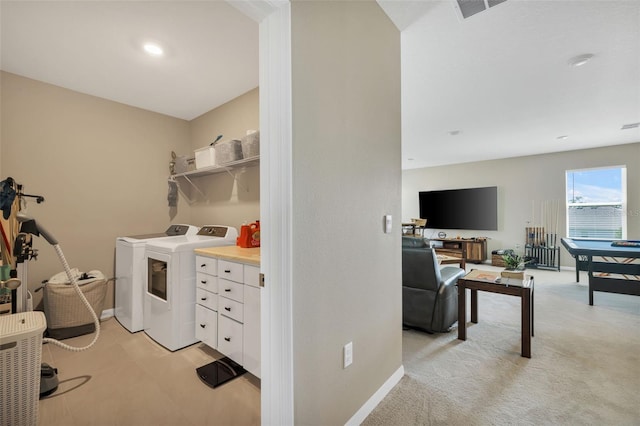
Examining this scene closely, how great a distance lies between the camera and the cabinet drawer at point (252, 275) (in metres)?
1.82

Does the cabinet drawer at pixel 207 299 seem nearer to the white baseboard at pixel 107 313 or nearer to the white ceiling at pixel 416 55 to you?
the white baseboard at pixel 107 313

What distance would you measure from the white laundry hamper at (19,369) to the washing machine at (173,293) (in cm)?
90

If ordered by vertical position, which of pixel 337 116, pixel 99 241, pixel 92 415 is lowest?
pixel 92 415

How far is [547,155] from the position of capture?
6062 mm

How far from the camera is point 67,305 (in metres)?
2.60

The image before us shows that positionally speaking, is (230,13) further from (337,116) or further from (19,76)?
(19,76)

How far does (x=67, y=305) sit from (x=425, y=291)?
334cm

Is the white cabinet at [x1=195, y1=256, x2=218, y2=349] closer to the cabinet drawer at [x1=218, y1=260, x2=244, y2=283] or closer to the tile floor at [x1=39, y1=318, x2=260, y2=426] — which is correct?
the cabinet drawer at [x1=218, y1=260, x2=244, y2=283]

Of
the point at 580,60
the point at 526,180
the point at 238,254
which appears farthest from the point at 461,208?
the point at 238,254

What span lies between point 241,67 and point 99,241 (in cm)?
242

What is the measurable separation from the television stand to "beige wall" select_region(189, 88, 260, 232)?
5.52m

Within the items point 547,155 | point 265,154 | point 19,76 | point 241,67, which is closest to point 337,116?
point 265,154

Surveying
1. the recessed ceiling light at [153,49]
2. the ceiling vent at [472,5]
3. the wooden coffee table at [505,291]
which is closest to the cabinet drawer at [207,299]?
the recessed ceiling light at [153,49]

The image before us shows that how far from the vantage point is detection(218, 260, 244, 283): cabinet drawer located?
194 cm
